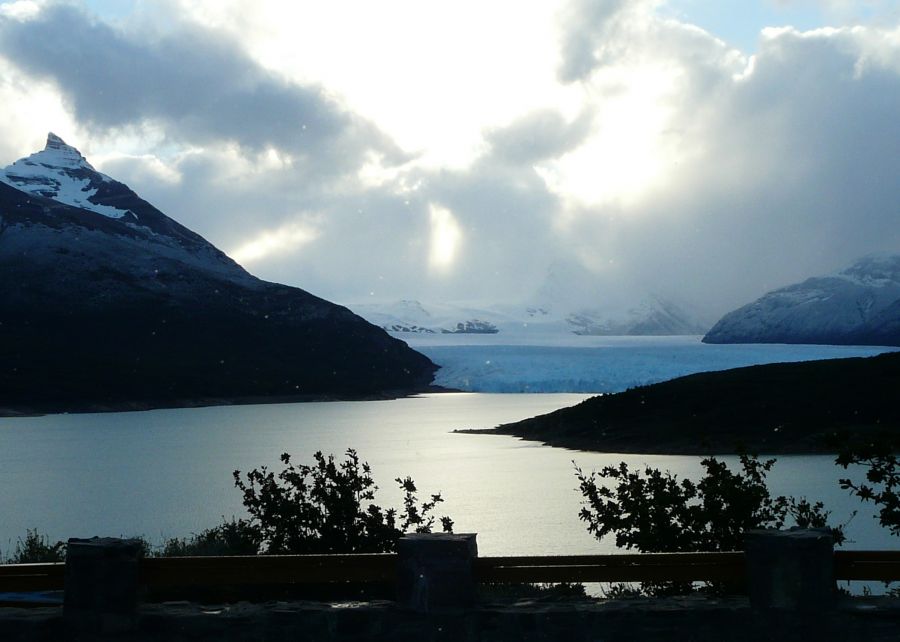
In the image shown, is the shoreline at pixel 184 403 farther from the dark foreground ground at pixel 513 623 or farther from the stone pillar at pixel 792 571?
the stone pillar at pixel 792 571

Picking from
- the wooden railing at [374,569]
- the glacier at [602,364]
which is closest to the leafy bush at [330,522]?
the wooden railing at [374,569]

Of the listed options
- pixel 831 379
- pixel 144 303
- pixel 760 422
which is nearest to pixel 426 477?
pixel 760 422

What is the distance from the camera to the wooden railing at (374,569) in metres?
9.37

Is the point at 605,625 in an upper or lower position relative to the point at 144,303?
lower

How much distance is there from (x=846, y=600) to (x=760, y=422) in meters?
56.1

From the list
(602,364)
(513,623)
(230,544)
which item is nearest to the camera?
(513,623)

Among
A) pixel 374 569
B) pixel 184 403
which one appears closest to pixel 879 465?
pixel 374 569

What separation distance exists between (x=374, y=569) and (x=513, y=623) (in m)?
1.26

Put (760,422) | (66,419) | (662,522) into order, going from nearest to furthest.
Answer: (662,522) → (760,422) → (66,419)

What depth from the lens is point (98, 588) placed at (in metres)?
9.20

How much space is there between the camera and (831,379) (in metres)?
67.9

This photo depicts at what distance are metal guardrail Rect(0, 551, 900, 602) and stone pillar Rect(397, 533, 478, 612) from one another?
15cm

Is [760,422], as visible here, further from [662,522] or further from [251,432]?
[662,522]

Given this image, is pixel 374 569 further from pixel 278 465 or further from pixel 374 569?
pixel 278 465
